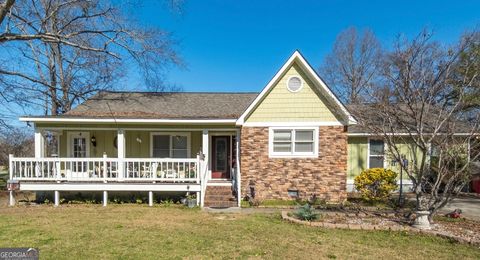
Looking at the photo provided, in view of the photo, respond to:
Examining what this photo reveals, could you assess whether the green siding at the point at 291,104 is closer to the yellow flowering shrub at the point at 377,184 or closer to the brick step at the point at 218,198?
the yellow flowering shrub at the point at 377,184

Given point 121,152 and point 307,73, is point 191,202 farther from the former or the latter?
point 307,73

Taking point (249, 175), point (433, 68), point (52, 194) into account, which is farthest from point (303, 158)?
point (52, 194)

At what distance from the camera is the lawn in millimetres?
5656

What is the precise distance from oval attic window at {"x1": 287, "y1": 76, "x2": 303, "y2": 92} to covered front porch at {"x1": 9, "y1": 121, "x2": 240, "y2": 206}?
111 inches

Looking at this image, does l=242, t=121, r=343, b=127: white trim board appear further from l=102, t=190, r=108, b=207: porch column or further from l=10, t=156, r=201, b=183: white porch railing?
l=102, t=190, r=108, b=207: porch column

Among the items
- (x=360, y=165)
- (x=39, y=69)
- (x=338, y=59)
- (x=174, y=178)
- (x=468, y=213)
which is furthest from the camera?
(x=338, y=59)

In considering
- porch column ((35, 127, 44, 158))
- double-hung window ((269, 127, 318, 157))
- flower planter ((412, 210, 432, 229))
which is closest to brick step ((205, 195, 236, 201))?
double-hung window ((269, 127, 318, 157))

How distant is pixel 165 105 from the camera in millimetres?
14859

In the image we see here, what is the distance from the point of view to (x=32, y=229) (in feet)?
23.9

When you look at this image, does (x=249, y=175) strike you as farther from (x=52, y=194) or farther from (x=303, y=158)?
(x=52, y=194)

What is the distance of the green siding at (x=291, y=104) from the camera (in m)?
11.8

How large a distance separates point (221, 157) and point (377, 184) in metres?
6.80

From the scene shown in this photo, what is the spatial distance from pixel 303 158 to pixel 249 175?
7.43 feet

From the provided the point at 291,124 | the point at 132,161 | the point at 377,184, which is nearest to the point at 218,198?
the point at 132,161
